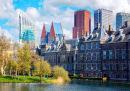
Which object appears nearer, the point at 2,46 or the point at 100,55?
the point at 2,46

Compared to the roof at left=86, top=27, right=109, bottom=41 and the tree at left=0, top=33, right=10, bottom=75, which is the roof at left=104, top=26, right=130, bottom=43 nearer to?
the roof at left=86, top=27, right=109, bottom=41

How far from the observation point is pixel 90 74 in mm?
74125

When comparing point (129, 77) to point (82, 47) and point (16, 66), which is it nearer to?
point (82, 47)

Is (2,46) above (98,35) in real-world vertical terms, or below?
below

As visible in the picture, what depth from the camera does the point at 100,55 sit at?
71062 mm

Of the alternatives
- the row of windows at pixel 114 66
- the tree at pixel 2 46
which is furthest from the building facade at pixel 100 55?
the tree at pixel 2 46

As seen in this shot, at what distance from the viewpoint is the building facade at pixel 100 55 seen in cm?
6438

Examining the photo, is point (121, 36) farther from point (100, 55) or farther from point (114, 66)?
point (100, 55)

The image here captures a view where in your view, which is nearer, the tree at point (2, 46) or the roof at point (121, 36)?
the tree at point (2, 46)

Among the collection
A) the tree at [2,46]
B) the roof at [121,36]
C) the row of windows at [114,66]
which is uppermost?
the roof at [121,36]

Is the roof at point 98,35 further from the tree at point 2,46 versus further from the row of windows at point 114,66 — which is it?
the tree at point 2,46

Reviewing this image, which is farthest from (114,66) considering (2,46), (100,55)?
(2,46)

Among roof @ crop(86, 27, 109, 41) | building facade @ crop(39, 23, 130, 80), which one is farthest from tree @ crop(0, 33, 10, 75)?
roof @ crop(86, 27, 109, 41)

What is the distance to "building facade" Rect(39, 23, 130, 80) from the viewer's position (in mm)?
64375
